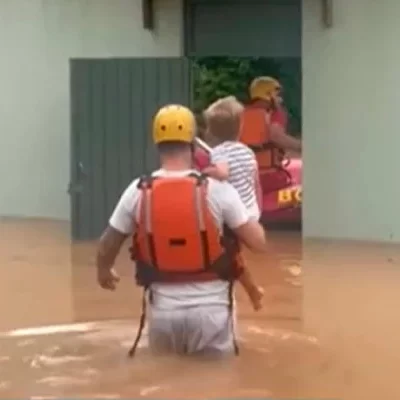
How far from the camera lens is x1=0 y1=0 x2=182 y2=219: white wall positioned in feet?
56.1

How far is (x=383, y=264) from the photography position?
44.4 ft

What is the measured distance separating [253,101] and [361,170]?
1.42 meters

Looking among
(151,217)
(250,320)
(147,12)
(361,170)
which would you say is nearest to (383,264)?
(361,170)

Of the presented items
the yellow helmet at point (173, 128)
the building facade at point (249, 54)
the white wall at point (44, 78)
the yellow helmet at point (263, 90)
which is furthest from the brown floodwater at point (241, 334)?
the white wall at point (44, 78)

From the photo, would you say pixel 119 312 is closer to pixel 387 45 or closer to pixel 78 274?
pixel 78 274

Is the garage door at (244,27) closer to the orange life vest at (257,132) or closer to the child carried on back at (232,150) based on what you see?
the orange life vest at (257,132)

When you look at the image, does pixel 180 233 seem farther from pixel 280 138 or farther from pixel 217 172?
pixel 280 138

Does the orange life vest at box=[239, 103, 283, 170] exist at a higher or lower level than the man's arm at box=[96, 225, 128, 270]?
higher

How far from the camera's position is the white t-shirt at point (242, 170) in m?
10.1

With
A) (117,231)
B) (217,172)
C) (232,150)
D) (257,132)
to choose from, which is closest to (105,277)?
(117,231)

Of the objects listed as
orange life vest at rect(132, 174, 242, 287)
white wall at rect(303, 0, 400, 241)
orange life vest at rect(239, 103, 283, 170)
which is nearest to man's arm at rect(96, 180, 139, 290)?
orange life vest at rect(132, 174, 242, 287)

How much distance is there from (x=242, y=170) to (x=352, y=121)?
17.6ft

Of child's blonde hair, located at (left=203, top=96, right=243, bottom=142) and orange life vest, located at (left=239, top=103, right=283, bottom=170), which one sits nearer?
child's blonde hair, located at (left=203, top=96, right=243, bottom=142)

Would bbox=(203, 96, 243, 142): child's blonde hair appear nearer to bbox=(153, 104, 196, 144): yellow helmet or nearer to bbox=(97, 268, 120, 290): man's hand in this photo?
bbox=(153, 104, 196, 144): yellow helmet
